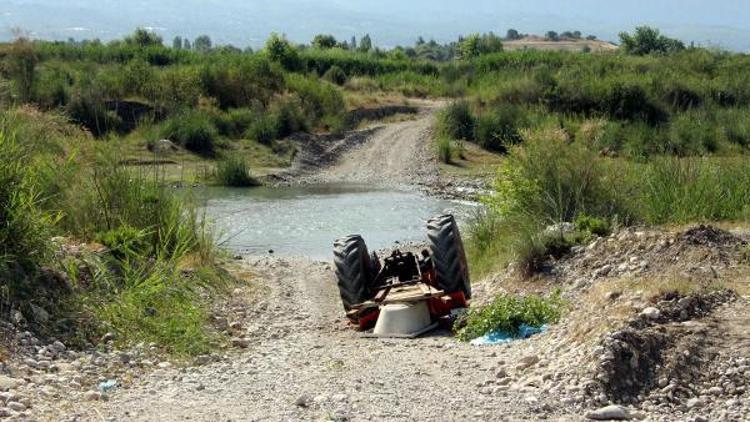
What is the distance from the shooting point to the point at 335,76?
6147 cm

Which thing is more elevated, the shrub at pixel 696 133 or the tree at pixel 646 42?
the tree at pixel 646 42

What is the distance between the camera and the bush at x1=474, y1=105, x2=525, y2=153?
144ft

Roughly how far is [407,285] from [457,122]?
1288 inches

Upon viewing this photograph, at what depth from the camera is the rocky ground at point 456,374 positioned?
28.1 feet

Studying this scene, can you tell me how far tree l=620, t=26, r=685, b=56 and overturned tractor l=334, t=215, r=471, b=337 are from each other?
7140cm

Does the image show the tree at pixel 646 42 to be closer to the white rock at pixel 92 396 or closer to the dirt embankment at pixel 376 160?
the dirt embankment at pixel 376 160

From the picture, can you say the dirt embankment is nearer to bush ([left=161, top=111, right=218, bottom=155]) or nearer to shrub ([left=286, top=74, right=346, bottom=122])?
shrub ([left=286, top=74, right=346, bottom=122])

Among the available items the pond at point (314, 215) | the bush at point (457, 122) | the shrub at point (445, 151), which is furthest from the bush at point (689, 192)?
the bush at point (457, 122)

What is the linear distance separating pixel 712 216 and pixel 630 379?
8.59 meters

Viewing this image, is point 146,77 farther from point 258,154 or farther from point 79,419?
point 79,419

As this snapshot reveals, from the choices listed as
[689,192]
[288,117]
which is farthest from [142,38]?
[689,192]

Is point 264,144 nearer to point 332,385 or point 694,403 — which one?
point 332,385

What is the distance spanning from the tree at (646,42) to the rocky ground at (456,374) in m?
74.3

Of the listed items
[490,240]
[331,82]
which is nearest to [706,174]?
[490,240]
